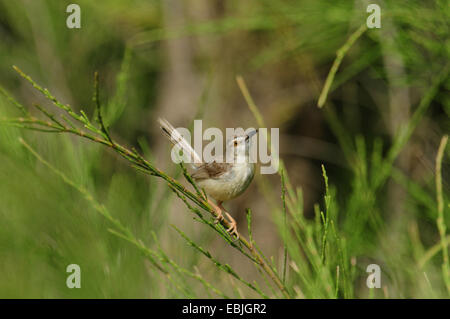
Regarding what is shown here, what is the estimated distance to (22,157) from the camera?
1.73 m

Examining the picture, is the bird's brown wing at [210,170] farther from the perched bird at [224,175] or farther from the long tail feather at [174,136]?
the long tail feather at [174,136]

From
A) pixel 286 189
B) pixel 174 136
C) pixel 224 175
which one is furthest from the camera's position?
pixel 286 189

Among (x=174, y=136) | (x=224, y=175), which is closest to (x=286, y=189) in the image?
(x=224, y=175)

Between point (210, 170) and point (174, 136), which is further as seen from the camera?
point (210, 170)


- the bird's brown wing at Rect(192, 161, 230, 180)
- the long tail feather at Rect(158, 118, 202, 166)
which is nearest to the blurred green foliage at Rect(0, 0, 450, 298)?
the long tail feather at Rect(158, 118, 202, 166)

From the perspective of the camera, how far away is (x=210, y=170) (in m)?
2.62

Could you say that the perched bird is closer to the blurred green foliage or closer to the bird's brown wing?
the bird's brown wing

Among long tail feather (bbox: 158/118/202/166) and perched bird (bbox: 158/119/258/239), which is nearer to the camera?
long tail feather (bbox: 158/118/202/166)

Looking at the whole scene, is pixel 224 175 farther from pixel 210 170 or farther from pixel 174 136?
pixel 174 136

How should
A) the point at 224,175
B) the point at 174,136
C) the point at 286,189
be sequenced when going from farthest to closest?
the point at 286,189, the point at 224,175, the point at 174,136

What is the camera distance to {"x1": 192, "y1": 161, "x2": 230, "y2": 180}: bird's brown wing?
2.60 metres

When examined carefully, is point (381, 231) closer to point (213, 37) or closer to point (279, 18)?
point (279, 18)
